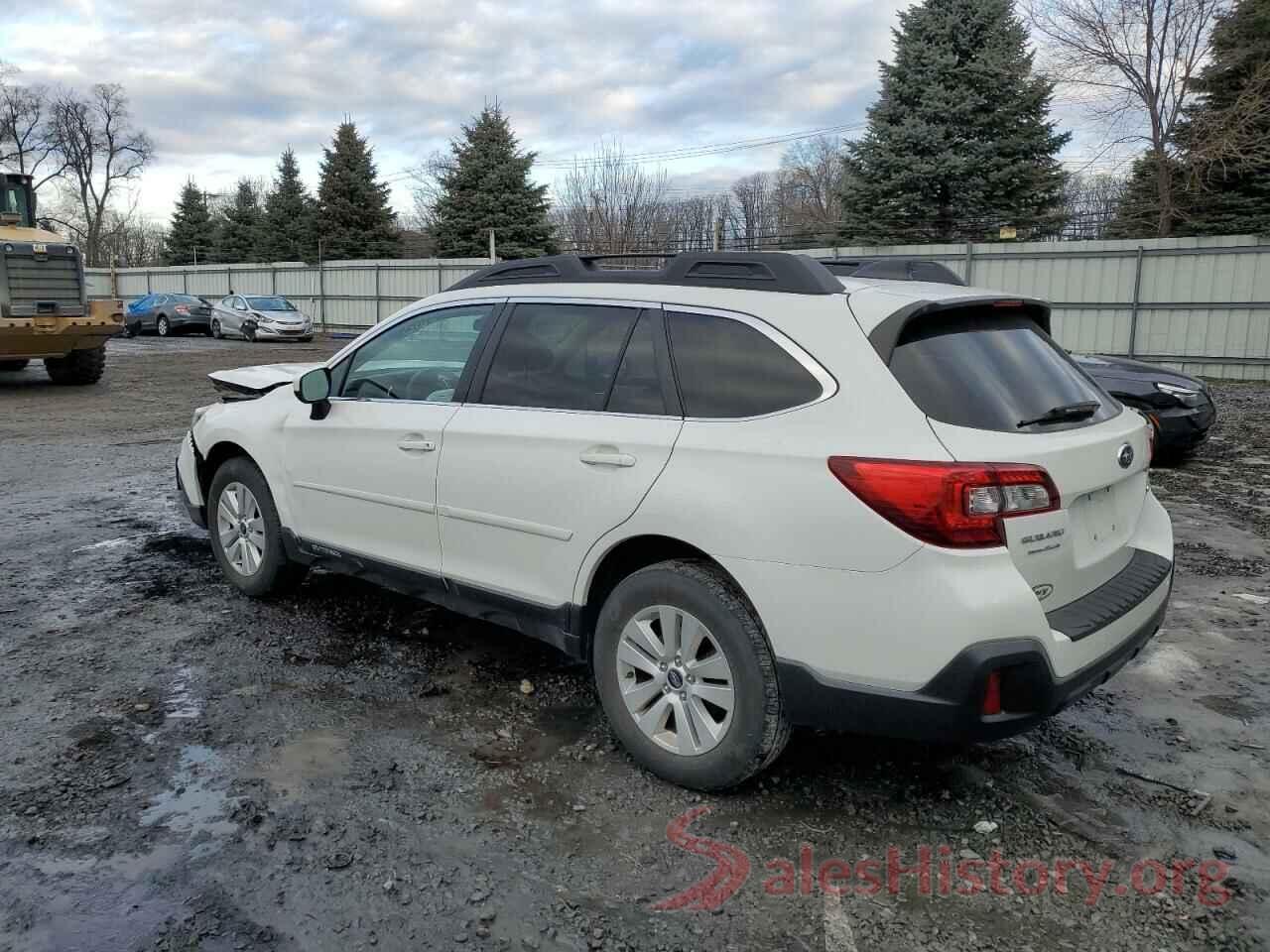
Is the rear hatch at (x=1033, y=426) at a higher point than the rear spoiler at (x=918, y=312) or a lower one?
lower

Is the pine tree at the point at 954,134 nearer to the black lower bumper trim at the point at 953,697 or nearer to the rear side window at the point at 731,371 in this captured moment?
the rear side window at the point at 731,371

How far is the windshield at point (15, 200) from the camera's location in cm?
1509

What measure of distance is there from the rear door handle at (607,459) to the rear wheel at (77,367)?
15.3 metres

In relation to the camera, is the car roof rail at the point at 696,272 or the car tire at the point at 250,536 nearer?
the car roof rail at the point at 696,272

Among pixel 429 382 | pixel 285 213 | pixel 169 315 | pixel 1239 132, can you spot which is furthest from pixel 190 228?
pixel 429 382

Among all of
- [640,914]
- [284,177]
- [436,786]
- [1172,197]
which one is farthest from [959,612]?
[284,177]

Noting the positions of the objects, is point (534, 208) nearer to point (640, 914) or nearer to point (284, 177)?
point (284, 177)

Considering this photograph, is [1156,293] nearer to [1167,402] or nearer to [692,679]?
[1167,402]

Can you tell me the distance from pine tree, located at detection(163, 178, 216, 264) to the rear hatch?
55.3 m

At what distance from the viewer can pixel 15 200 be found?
15.2m

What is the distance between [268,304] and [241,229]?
79.2 ft

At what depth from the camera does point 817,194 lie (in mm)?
46844

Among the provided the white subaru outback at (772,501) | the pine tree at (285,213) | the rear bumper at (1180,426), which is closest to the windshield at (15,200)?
the white subaru outback at (772,501)

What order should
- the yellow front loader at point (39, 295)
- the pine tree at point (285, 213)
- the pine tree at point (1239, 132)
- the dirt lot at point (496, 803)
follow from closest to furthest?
the dirt lot at point (496, 803), the yellow front loader at point (39, 295), the pine tree at point (1239, 132), the pine tree at point (285, 213)
